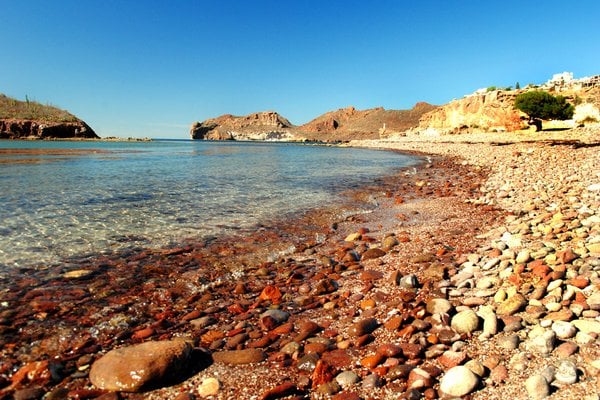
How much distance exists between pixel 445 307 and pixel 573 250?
7.59 feet

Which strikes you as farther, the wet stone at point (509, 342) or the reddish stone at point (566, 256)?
the reddish stone at point (566, 256)

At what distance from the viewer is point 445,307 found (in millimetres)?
3889

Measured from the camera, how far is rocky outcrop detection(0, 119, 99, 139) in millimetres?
106312

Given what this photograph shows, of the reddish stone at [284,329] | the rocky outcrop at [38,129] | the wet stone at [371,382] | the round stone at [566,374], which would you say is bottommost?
the reddish stone at [284,329]

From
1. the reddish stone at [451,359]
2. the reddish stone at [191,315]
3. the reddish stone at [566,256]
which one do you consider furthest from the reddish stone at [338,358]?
the reddish stone at [566,256]

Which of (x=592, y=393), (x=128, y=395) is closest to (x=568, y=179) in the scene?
(x=592, y=393)

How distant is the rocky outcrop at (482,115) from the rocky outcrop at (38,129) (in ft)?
403

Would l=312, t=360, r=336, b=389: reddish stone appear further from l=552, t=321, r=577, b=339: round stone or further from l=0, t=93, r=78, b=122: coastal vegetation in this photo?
l=0, t=93, r=78, b=122: coastal vegetation

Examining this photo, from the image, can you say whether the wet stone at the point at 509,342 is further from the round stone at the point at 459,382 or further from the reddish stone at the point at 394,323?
the reddish stone at the point at 394,323

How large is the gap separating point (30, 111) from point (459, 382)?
545 feet

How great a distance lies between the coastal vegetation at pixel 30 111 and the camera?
120 meters

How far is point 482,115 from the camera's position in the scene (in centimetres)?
7800

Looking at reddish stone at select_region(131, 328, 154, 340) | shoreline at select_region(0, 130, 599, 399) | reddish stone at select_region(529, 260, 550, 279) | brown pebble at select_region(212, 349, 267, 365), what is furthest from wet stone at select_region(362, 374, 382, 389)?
reddish stone at select_region(529, 260, 550, 279)

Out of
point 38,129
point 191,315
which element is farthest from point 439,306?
point 38,129
